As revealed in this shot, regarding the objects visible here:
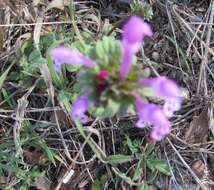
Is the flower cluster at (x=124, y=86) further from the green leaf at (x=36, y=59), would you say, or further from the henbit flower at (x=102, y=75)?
the green leaf at (x=36, y=59)

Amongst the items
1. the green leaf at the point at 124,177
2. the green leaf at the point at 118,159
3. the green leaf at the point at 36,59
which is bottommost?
the green leaf at the point at 124,177

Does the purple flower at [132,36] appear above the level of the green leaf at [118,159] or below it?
above

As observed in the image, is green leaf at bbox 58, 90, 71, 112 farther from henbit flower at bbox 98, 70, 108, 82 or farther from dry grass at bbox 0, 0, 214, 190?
henbit flower at bbox 98, 70, 108, 82

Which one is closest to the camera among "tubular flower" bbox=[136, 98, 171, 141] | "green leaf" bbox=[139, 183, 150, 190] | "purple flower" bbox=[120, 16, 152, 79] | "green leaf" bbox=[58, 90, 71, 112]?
"purple flower" bbox=[120, 16, 152, 79]

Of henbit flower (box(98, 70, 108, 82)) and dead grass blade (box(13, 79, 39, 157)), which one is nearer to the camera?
henbit flower (box(98, 70, 108, 82))

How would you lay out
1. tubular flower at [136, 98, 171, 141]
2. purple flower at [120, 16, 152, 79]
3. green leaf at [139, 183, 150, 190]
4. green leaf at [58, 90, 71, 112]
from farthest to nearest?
green leaf at [139, 183, 150, 190] < green leaf at [58, 90, 71, 112] < tubular flower at [136, 98, 171, 141] < purple flower at [120, 16, 152, 79]

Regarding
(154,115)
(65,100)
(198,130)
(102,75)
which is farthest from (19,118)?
(154,115)

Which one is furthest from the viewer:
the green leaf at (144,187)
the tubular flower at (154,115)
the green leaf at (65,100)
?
the green leaf at (144,187)

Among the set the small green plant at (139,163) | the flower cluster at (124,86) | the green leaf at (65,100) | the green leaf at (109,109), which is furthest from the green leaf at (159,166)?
the flower cluster at (124,86)

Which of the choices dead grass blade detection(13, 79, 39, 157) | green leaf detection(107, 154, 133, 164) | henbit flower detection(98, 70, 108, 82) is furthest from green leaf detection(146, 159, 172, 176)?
henbit flower detection(98, 70, 108, 82)
